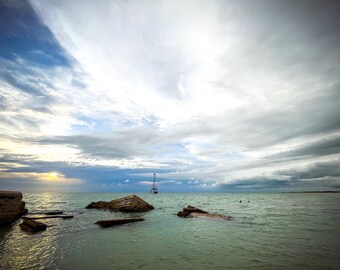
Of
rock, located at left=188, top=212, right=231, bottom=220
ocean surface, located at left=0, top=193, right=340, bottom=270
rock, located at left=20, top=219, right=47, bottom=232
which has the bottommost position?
ocean surface, located at left=0, top=193, right=340, bottom=270

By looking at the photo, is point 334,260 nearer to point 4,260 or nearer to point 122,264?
point 122,264

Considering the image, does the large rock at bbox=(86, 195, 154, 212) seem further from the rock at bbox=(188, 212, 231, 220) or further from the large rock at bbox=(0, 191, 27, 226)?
the large rock at bbox=(0, 191, 27, 226)

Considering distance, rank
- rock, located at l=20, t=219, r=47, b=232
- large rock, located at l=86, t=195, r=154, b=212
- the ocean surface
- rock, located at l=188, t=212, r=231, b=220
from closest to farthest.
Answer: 1. the ocean surface
2. rock, located at l=20, t=219, r=47, b=232
3. rock, located at l=188, t=212, r=231, b=220
4. large rock, located at l=86, t=195, r=154, b=212

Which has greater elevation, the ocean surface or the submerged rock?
the submerged rock

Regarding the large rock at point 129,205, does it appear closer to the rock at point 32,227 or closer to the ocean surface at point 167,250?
the rock at point 32,227

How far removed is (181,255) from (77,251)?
20.8 ft

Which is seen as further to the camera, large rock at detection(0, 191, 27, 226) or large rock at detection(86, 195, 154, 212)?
large rock at detection(86, 195, 154, 212)

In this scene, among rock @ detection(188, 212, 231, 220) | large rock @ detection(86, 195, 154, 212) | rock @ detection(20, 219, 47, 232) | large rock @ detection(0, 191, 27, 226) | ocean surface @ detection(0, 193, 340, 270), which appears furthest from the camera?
large rock @ detection(86, 195, 154, 212)

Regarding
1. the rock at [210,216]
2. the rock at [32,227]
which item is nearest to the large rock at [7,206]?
the rock at [32,227]

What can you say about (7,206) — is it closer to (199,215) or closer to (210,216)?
(199,215)

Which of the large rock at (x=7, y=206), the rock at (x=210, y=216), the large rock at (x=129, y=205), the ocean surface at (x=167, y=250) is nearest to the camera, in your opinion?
the ocean surface at (x=167, y=250)

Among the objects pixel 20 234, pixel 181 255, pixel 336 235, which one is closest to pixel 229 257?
pixel 181 255

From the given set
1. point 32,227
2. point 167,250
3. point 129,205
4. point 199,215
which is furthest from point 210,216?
point 32,227

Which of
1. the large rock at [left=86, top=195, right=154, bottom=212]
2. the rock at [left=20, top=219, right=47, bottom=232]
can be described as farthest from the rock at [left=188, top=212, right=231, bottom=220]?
the rock at [left=20, top=219, right=47, bottom=232]
